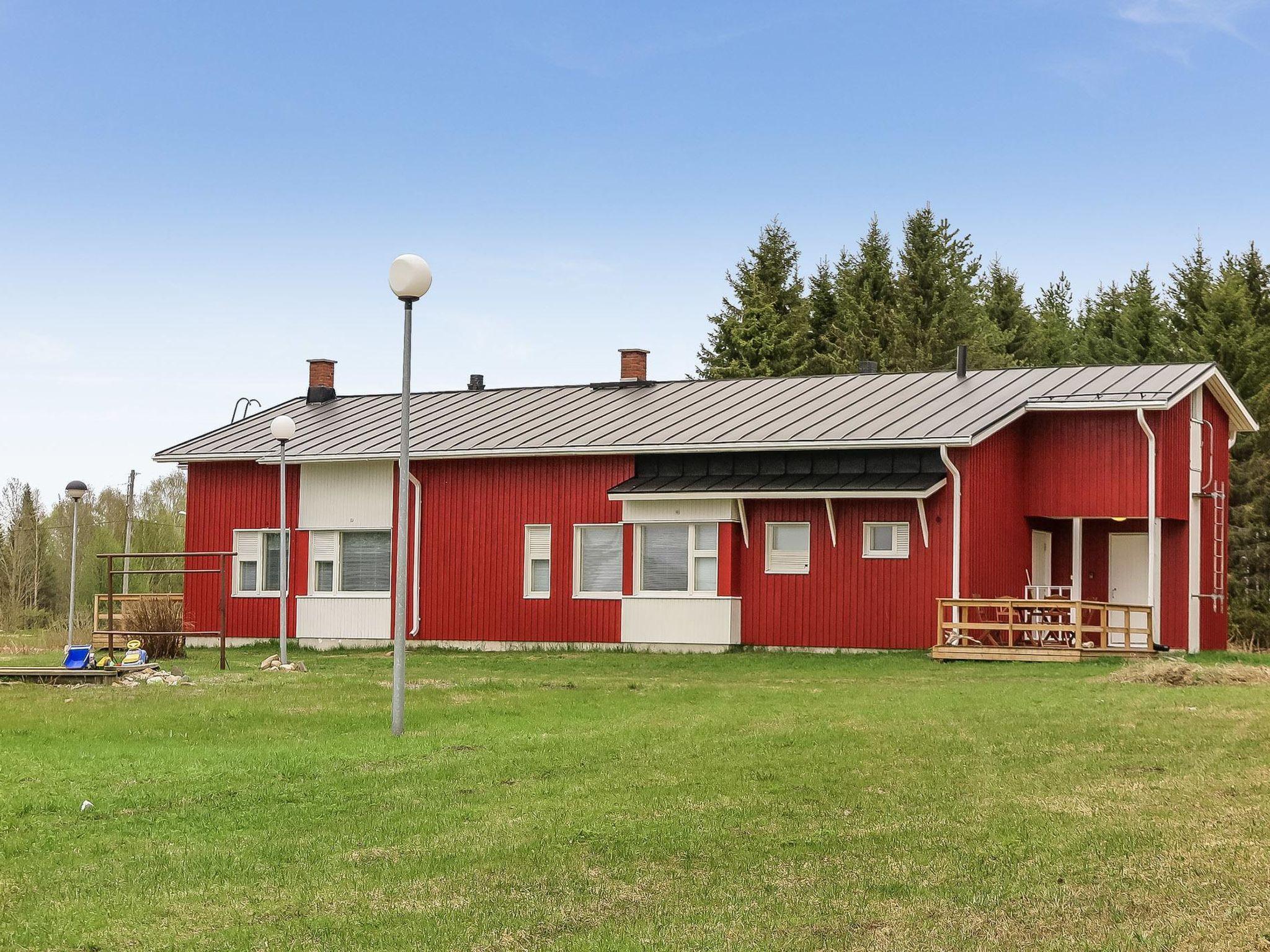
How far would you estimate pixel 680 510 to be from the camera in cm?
2641

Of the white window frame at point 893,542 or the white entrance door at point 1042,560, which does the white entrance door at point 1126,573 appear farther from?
the white window frame at point 893,542

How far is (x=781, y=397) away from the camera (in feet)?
95.1

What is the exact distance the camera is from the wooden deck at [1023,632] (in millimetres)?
22594

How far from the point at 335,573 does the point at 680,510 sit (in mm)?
7329

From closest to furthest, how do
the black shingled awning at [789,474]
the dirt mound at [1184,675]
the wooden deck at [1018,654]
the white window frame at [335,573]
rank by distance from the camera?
the dirt mound at [1184,675], the wooden deck at [1018,654], the black shingled awning at [789,474], the white window frame at [335,573]

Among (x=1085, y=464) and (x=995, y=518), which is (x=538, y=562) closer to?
(x=995, y=518)

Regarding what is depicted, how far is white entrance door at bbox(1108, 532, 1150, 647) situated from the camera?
91.0 feet

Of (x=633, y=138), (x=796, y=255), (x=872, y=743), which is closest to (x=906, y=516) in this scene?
(x=633, y=138)

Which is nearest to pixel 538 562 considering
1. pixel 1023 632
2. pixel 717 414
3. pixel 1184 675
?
pixel 717 414

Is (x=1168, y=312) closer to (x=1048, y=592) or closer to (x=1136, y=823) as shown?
(x=1048, y=592)

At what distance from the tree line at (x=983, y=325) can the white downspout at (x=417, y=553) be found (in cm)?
1929

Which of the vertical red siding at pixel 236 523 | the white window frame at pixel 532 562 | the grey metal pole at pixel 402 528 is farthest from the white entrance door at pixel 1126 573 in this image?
the grey metal pole at pixel 402 528

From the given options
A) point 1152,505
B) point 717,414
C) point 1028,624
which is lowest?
point 1028,624

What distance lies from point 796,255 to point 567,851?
53.8m
